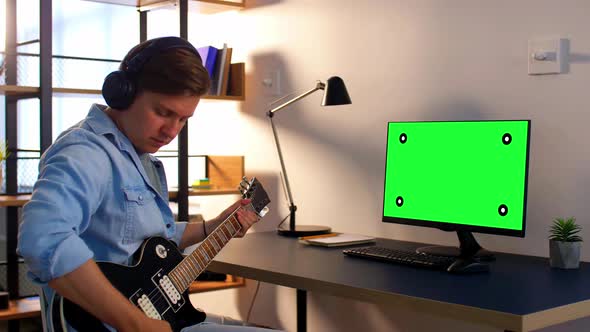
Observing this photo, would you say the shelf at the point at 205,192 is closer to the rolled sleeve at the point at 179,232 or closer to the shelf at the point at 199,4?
the shelf at the point at 199,4

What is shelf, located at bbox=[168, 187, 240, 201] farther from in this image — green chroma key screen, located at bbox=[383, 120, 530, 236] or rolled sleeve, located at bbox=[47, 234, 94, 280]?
rolled sleeve, located at bbox=[47, 234, 94, 280]

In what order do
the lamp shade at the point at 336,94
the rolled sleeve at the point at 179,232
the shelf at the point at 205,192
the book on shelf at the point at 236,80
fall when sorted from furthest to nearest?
the book on shelf at the point at 236,80
the shelf at the point at 205,192
the lamp shade at the point at 336,94
the rolled sleeve at the point at 179,232

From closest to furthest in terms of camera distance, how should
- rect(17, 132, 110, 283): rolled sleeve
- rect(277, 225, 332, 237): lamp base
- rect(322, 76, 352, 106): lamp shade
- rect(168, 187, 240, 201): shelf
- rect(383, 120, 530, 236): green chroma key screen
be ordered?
rect(17, 132, 110, 283): rolled sleeve < rect(383, 120, 530, 236): green chroma key screen < rect(322, 76, 352, 106): lamp shade < rect(277, 225, 332, 237): lamp base < rect(168, 187, 240, 201): shelf

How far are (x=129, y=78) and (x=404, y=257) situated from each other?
3.23 feet

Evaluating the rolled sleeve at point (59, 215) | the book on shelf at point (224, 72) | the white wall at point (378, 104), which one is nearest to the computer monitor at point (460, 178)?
the white wall at point (378, 104)

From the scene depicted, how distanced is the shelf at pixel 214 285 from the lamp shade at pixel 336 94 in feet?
3.63

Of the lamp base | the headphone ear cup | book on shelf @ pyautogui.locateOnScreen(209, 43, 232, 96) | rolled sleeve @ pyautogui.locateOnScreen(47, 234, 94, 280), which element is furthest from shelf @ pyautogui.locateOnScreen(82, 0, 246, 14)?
rolled sleeve @ pyautogui.locateOnScreen(47, 234, 94, 280)

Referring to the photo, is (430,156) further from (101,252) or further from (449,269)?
(101,252)

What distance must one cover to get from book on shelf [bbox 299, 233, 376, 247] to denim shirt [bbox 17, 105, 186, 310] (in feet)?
2.84

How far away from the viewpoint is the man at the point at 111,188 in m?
1.41

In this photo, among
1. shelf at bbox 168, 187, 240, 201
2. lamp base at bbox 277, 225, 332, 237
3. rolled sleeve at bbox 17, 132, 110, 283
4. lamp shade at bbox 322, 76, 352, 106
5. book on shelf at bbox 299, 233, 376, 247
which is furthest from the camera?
shelf at bbox 168, 187, 240, 201

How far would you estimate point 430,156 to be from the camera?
2418mm

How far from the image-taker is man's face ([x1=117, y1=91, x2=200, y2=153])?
164 centimetres

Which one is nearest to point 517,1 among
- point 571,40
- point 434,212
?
point 571,40
